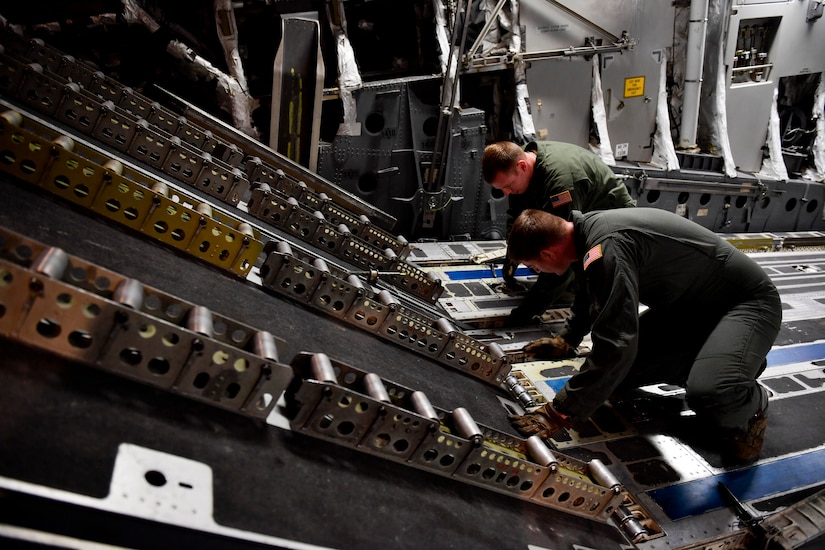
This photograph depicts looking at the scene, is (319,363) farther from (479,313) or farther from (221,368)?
(479,313)

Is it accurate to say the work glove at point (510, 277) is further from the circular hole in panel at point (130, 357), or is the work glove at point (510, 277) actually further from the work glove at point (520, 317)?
the circular hole in panel at point (130, 357)

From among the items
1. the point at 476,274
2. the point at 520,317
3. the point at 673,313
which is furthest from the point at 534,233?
the point at 476,274

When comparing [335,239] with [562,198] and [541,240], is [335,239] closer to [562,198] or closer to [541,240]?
[541,240]

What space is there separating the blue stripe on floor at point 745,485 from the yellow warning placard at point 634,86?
4838mm

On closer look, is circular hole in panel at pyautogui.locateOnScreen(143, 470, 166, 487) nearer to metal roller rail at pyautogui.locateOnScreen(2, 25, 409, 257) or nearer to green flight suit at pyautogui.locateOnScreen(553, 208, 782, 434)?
green flight suit at pyautogui.locateOnScreen(553, 208, 782, 434)

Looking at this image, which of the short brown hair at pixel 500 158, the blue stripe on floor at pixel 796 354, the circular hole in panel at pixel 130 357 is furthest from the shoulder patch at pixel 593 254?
the blue stripe on floor at pixel 796 354

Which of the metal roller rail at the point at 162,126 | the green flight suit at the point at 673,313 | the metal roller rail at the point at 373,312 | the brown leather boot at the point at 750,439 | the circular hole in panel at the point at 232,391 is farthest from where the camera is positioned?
the brown leather boot at the point at 750,439

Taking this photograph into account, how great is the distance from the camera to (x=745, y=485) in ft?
10.1

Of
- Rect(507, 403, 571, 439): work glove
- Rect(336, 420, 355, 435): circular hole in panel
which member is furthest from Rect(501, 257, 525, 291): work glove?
Rect(336, 420, 355, 435): circular hole in panel

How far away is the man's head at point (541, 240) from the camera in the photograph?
116 inches

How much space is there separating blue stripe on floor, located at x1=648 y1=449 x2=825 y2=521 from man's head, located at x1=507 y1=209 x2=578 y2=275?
48.5 inches

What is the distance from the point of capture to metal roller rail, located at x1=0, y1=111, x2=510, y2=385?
7.31ft

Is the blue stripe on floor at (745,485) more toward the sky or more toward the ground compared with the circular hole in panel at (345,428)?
more toward the ground

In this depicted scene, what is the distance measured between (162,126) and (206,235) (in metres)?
1.72
